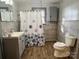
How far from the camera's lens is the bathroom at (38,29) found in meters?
3.04

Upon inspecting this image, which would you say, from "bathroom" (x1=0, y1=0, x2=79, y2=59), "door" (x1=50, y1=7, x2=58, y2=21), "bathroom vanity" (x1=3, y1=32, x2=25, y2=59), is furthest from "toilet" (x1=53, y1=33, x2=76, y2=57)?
"door" (x1=50, y1=7, x2=58, y2=21)

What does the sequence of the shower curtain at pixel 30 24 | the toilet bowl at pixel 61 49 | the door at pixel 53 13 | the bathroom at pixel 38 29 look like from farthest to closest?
→ the door at pixel 53 13, the shower curtain at pixel 30 24, the toilet bowl at pixel 61 49, the bathroom at pixel 38 29

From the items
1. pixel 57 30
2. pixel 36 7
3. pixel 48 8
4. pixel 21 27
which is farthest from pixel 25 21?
pixel 57 30

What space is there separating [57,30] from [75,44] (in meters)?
2.45

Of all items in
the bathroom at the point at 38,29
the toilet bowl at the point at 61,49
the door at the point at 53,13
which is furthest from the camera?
the door at the point at 53,13

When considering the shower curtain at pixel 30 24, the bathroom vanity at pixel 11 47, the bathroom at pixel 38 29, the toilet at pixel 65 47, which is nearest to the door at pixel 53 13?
the bathroom at pixel 38 29

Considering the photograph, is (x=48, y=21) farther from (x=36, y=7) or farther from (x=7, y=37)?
(x=7, y=37)

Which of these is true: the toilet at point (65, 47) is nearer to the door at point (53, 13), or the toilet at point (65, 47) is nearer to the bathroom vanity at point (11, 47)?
the bathroom vanity at point (11, 47)

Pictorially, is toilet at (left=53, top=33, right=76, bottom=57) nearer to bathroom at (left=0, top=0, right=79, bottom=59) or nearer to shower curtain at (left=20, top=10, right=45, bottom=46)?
bathroom at (left=0, top=0, right=79, bottom=59)

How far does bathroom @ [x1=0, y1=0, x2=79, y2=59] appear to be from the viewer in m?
3.04

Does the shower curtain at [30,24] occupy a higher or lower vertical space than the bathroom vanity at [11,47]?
higher

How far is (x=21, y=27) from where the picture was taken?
15.8 ft

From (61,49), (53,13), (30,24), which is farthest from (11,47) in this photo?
(53,13)

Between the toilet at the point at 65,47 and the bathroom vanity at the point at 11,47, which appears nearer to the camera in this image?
the bathroom vanity at the point at 11,47
